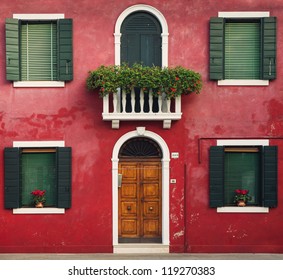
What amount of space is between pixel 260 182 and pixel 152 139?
304 cm

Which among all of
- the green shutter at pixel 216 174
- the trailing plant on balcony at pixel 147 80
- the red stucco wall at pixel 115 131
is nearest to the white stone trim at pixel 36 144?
the red stucco wall at pixel 115 131

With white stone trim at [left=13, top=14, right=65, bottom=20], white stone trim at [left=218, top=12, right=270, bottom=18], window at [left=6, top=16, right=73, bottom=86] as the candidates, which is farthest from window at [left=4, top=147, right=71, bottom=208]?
white stone trim at [left=218, top=12, right=270, bottom=18]

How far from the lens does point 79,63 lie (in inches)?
579

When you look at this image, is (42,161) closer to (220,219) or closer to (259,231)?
(220,219)

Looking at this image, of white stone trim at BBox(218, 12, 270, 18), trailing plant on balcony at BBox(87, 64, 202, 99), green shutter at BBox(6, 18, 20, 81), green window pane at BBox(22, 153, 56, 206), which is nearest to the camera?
trailing plant on balcony at BBox(87, 64, 202, 99)

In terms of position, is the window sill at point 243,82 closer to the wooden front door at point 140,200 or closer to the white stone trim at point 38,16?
the wooden front door at point 140,200

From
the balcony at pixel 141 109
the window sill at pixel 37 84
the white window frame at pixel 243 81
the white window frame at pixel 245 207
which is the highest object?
the white window frame at pixel 243 81

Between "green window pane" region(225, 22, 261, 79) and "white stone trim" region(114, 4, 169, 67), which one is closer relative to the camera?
"white stone trim" region(114, 4, 169, 67)

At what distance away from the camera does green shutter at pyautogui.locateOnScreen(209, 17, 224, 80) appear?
47.8 feet

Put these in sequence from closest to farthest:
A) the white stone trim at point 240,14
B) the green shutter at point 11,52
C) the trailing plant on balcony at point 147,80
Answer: the trailing plant on balcony at point 147,80, the green shutter at point 11,52, the white stone trim at point 240,14

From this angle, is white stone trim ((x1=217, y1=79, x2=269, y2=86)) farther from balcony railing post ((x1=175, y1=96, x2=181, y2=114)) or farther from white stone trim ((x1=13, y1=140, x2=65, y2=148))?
white stone trim ((x1=13, y1=140, x2=65, y2=148))

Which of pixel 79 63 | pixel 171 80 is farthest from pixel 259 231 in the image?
pixel 79 63

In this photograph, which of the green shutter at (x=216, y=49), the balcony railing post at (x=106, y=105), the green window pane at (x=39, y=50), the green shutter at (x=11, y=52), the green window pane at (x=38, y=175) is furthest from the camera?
the green window pane at (x=38, y=175)

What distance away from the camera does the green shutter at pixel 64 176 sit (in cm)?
1459
